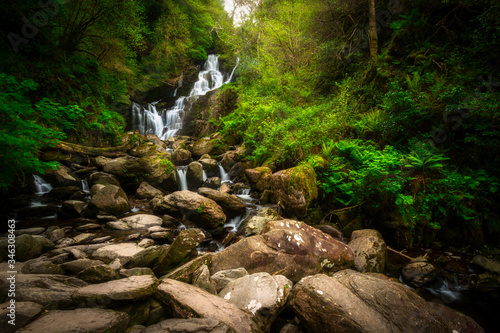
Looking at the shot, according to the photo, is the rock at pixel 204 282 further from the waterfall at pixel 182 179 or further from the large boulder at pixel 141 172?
the waterfall at pixel 182 179

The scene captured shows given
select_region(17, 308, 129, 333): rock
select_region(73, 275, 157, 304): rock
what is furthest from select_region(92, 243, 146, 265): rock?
select_region(17, 308, 129, 333): rock

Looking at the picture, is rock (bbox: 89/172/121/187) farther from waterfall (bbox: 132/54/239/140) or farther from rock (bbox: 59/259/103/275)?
waterfall (bbox: 132/54/239/140)

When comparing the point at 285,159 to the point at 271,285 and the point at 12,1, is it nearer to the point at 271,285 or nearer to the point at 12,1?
the point at 271,285

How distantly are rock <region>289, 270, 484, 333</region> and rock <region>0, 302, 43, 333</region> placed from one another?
10.0ft

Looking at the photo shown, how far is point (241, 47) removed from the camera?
15789 millimetres

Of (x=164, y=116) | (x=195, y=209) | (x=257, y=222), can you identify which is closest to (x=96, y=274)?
(x=195, y=209)

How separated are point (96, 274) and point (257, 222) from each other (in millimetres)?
3816

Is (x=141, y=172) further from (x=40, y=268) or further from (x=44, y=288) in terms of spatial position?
(x=44, y=288)

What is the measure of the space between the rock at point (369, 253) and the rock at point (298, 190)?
6.03 feet

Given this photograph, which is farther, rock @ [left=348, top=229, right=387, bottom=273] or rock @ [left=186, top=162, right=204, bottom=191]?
rock @ [left=186, top=162, right=204, bottom=191]

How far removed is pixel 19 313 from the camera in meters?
1.99

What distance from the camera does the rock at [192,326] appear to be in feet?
6.69

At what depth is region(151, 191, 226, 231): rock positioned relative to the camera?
600 centimetres

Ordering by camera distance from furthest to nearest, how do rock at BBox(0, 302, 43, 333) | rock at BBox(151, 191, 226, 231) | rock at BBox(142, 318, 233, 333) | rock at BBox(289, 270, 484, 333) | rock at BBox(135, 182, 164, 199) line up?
rock at BBox(135, 182, 164, 199) < rock at BBox(151, 191, 226, 231) < rock at BBox(289, 270, 484, 333) < rock at BBox(142, 318, 233, 333) < rock at BBox(0, 302, 43, 333)
